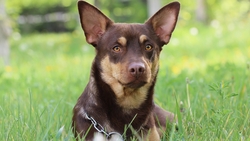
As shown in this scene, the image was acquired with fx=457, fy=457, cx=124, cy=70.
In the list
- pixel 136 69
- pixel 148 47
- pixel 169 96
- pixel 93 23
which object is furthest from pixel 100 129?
pixel 169 96

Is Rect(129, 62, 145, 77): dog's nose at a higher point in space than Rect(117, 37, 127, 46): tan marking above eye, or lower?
lower

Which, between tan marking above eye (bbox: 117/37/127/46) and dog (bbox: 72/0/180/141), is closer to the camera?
dog (bbox: 72/0/180/141)

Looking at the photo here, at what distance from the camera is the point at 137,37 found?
3627 millimetres

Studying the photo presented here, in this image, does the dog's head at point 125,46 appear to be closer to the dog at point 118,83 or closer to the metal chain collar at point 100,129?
the dog at point 118,83

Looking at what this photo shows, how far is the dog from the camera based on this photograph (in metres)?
3.48

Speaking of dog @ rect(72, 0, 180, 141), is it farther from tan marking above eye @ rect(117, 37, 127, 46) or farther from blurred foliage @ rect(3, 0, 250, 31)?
blurred foliage @ rect(3, 0, 250, 31)

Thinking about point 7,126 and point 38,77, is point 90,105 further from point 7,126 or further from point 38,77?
point 38,77

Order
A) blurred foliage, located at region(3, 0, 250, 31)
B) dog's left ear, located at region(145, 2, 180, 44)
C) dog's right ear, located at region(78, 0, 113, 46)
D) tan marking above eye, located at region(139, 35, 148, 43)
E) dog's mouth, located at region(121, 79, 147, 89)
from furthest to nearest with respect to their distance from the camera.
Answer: blurred foliage, located at region(3, 0, 250, 31) → dog's left ear, located at region(145, 2, 180, 44) → dog's right ear, located at region(78, 0, 113, 46) → tan marking above eye, located at region(139, 35, 148, 43) → dog's mouth, located at region(121, 79, 147, 89)

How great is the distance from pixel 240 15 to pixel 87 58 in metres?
13.7

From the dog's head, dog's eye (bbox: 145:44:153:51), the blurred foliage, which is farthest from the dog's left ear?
the blurred foliage

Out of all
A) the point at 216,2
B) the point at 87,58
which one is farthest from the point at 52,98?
the point at 216,2

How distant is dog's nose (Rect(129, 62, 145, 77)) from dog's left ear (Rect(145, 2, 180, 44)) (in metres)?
0.71

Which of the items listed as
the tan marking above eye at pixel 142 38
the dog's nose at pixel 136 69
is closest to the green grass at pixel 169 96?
the dog's nose at pixel 136 69

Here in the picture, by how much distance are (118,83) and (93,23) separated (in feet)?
2.00
